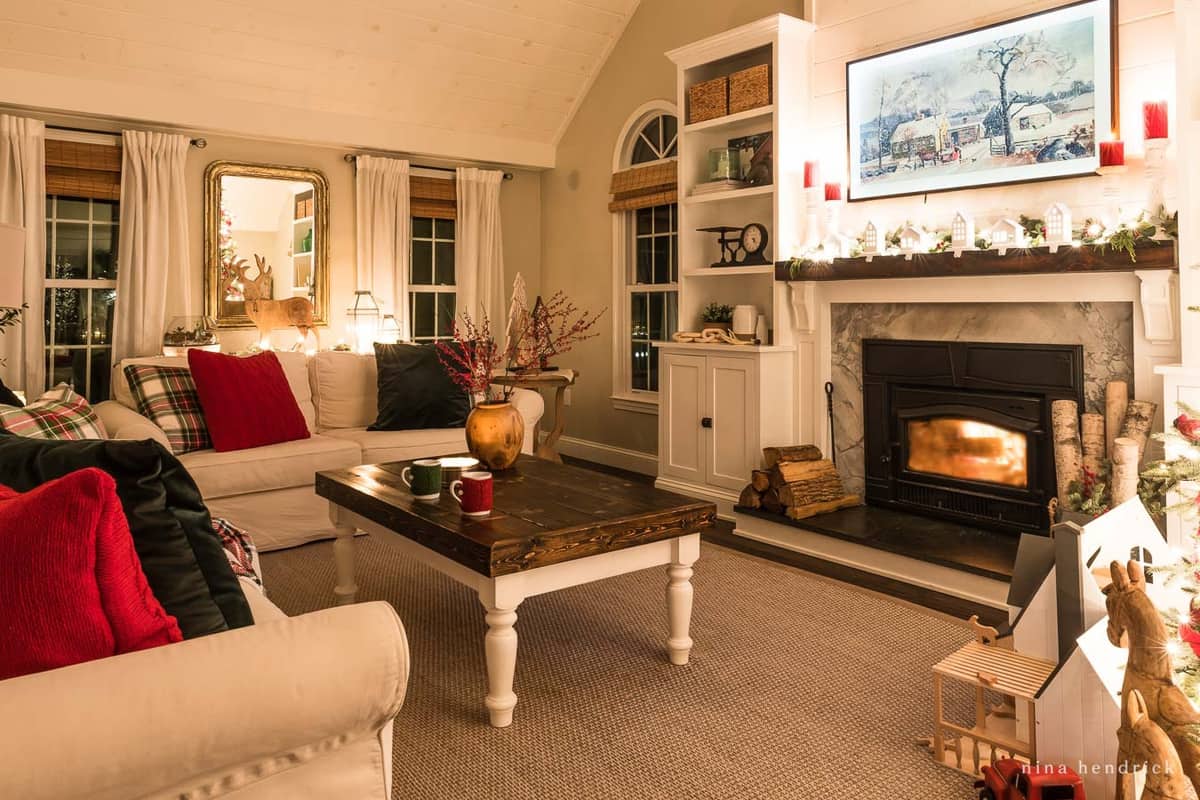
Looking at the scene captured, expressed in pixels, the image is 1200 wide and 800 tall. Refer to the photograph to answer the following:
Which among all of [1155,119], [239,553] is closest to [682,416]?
[1155,119]

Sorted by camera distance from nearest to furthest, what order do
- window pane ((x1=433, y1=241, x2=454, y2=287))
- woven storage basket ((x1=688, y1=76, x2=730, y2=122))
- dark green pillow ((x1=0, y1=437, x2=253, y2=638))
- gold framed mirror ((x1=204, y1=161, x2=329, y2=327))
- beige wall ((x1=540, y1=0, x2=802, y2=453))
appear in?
dark green pillow ((x1=0, y1=437, x2=253, y2=638)) < woven storage basket ((x1=688, y1=76, x2=730, y2=122)) < gold framed mirror ((x1=204, y1=161, x2=329, y2=327)) < beige wall ((x1=540, y1=0, x2=802, y2=453)) < window pane ((x1=433, y1=241, x2=454, y2=287))

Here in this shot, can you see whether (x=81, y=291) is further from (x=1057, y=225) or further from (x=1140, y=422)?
(x=1140, y=422)

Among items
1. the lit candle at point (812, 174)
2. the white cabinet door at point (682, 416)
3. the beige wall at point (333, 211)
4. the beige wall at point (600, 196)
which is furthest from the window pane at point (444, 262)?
the lit candle at point (812, 174)

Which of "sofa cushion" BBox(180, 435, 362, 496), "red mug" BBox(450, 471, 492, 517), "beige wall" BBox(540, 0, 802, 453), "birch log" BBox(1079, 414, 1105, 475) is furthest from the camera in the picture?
"beige wall" BBox(540, 0, 802, 453)

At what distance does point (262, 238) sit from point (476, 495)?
389 cm

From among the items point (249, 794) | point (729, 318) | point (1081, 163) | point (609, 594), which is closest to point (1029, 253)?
point (1081, 163)

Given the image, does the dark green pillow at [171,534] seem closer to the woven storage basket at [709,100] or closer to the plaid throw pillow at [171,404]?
the plaid throw pillow at [171,404]

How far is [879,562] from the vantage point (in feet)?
12.2

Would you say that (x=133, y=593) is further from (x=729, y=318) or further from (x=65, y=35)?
(x=65, y=35)

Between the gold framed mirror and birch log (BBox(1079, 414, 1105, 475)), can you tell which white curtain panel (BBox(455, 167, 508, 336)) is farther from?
birch log (BBox(1079, 414, 1105, 475))

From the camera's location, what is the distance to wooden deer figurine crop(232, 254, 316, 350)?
5648 millimetres

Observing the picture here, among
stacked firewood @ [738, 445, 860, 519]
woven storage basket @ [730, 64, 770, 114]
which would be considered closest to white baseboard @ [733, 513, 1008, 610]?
stacked firewood @ [738, 445, 860, 519]

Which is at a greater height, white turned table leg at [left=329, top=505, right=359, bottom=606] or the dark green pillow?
the dark green pillow

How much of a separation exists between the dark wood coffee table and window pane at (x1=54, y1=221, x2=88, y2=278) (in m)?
3.03
